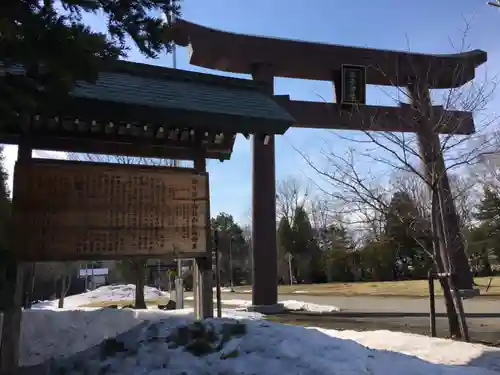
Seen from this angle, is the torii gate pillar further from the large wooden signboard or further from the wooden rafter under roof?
the large wooden signboard

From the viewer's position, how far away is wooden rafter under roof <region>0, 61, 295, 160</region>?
6168 mm

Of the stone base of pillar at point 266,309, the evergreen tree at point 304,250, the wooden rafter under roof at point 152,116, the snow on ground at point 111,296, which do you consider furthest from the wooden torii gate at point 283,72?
the evergreen tree at point 304,250

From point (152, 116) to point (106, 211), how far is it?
1458mm

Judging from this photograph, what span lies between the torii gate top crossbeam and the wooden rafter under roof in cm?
723

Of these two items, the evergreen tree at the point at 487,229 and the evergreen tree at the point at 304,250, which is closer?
the evergreen tree at the point at 487,229

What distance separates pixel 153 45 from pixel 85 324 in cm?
602

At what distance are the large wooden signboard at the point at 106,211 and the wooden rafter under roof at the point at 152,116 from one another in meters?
0.52

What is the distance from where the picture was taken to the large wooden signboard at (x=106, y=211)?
6301 millimetres

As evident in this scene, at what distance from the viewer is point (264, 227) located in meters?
15.2

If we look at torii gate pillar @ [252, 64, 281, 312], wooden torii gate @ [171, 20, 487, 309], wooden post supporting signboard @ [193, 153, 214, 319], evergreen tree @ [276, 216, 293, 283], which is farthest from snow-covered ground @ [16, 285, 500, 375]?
evergreen tree @ [276, 216, 293, 283]

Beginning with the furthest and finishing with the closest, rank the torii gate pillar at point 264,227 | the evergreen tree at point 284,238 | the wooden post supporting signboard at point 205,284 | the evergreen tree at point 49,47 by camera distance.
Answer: the evergreen tree at point 284,238 < the torii gate pillar at point 264,227 < the wooden post supporting signboard at point 205,284 < the evergreen tree at point 49,47

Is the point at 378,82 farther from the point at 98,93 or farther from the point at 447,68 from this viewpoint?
the point at 98,93

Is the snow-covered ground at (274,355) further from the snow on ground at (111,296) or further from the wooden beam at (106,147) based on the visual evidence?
the snow on ground at (111,296)

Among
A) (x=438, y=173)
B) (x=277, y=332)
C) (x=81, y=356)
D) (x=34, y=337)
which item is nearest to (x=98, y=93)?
(x=81, y=356)
